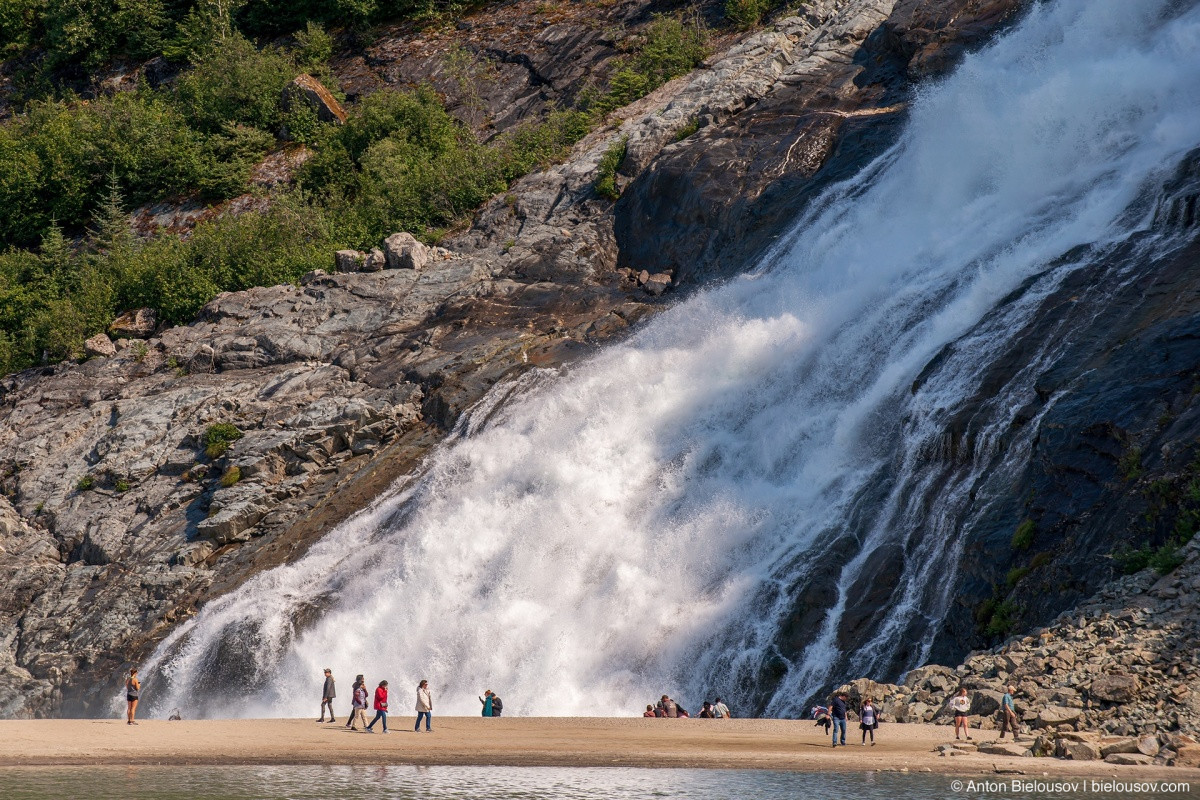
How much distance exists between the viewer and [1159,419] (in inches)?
998

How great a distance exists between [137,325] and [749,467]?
1178 inches

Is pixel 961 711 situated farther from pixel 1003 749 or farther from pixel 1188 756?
pixel 1188 756

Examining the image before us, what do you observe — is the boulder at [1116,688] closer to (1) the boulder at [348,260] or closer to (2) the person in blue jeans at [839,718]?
(2) the person in blue jeans at [839,718]

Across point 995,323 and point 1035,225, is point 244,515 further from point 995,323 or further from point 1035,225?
point 1035,225

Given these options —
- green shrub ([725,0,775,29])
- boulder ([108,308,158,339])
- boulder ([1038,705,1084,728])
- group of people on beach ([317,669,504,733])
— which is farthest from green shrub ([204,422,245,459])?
green shrub ([725,0,775,29])

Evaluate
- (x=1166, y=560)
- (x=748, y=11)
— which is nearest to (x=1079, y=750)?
(x=1166, y=560)

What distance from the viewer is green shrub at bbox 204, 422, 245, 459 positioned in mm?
42094

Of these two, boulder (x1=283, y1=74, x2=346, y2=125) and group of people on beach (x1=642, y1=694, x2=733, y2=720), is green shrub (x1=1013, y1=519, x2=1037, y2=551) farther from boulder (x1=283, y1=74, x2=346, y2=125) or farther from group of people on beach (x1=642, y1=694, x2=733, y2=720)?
boulder (x1=283, y1=74, x2=346, y2=125)

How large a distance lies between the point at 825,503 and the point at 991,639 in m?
7.62

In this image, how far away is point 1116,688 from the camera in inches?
843

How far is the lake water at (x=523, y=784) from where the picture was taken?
18.8 m

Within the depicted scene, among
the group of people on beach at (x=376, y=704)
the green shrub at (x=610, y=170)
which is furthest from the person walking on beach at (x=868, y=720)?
the green shrub at (x=610, y=170)

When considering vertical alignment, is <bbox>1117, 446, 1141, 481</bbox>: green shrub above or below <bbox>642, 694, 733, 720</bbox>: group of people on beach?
above

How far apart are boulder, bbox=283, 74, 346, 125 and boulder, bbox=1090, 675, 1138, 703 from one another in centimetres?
5499
